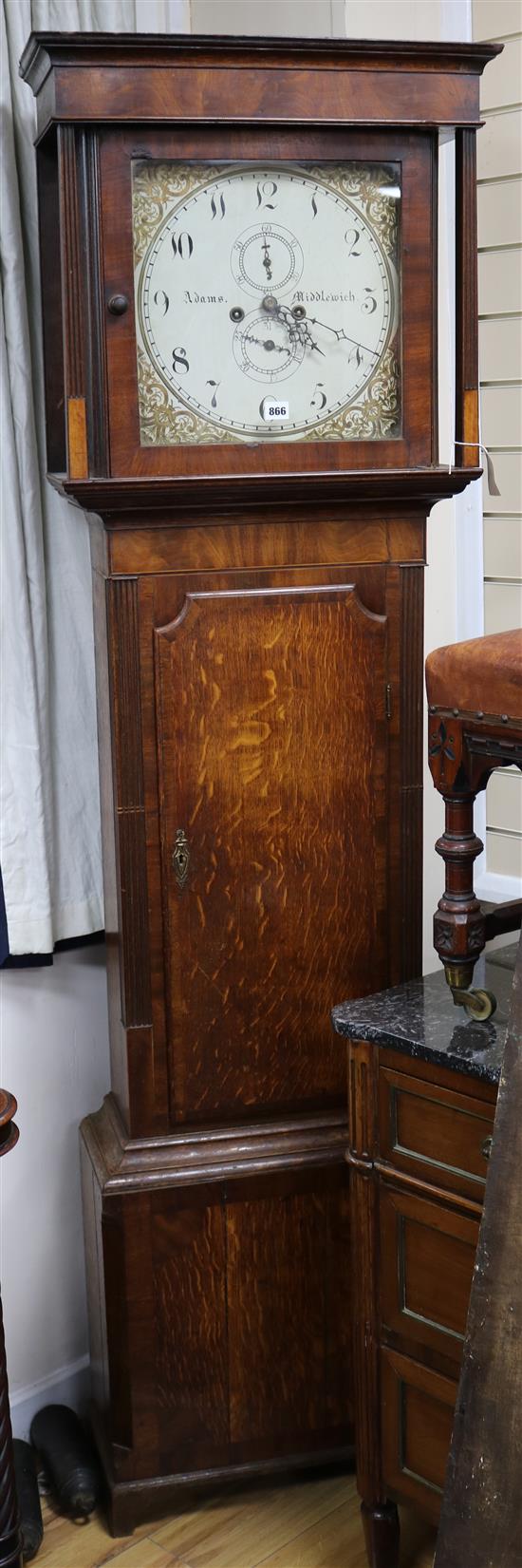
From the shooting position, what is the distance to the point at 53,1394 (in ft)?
8.15

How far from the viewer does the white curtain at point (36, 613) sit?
6.88 ft

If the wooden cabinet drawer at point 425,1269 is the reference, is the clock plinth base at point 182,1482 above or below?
below

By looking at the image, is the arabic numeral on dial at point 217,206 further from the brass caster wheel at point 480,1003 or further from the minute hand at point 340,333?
the brass caster wheel at point 480,1003

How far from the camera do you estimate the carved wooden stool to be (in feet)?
5.51

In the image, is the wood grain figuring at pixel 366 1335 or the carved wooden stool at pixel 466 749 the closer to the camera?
the carved wooden stool at pixel 466 749

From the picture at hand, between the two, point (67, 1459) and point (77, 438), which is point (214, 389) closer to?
point (77, 438)

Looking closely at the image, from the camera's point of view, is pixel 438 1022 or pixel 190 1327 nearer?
pixel 438 1022

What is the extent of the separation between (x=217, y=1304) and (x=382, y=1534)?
0.37 metres

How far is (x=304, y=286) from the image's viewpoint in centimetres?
192

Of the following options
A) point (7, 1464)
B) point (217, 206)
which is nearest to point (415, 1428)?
point (7, 1464)

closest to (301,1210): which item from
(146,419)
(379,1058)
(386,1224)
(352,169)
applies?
(386,1224)

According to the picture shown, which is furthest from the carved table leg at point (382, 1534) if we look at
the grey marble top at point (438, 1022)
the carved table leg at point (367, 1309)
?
the grey marble top at point (438, 1022)

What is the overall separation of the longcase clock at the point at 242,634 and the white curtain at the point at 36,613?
54mm

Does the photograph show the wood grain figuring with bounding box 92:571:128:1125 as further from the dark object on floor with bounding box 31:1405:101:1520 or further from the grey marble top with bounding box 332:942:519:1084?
the dark object on floor with bounding box 31:1405:101:1520
